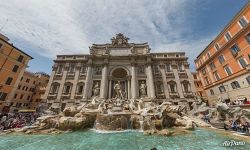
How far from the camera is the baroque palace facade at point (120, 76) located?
2881cm

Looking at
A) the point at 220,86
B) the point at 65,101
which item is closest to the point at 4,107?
the point at 65,101

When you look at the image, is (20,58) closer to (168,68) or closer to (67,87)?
(67,87)

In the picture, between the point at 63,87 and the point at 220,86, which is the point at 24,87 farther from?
the point at 220,86

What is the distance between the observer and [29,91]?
130 ft

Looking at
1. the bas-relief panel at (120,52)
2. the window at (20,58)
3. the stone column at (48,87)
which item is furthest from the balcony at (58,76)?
the bas-relief panel at (120,52)

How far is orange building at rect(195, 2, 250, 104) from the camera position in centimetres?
2189

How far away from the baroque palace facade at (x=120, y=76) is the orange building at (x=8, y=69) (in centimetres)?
640

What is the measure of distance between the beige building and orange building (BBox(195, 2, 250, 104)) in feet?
163

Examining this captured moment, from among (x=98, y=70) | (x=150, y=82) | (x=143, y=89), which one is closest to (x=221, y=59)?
(x=150, y=82)

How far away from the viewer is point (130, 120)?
→ 16.2 meters

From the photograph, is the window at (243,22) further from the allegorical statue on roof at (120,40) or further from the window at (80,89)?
the window at (80,89)

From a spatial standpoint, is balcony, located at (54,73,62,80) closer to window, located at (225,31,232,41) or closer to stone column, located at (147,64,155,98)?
stone column, located at (147,64,155,98)

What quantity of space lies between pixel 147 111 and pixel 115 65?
17.8 metres

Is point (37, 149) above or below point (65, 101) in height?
below
